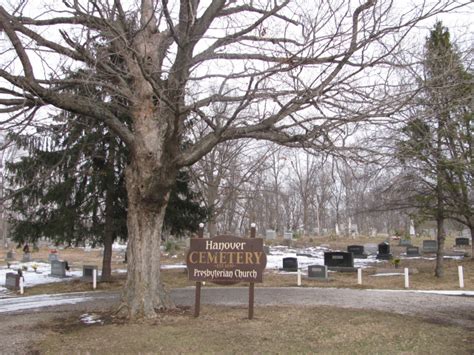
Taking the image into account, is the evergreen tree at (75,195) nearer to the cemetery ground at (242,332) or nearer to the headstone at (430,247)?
the cemetery ground at (242,332)

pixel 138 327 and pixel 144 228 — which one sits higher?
pixel 144 228

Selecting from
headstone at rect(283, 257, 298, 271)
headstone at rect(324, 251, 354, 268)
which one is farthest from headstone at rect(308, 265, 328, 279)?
headstone at rect(324, 251, 354, 268)

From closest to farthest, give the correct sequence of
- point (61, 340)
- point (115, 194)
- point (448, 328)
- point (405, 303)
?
point (61, 340) → point (448, 328) → point (405, 303) → point (115, 194)

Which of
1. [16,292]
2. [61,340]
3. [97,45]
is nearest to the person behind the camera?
[61,340]

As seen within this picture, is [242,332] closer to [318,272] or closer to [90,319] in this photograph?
[90,319]

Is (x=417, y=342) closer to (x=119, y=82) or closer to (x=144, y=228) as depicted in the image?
(x=144, y=228)

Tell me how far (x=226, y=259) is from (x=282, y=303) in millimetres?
2722

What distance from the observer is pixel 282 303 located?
496 inches

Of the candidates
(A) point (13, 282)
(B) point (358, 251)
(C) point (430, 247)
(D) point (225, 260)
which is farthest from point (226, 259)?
(C) point (430, 247)

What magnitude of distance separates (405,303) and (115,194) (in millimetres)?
11910

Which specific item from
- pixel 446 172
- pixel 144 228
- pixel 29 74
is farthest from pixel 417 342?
pixel 446 172

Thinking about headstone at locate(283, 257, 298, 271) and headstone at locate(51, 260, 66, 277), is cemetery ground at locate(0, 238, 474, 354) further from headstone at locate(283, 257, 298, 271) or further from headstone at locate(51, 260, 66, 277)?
headstone at locate(283, 257, 298, 271)

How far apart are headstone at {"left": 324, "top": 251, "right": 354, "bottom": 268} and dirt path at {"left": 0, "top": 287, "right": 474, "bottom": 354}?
7126 mm

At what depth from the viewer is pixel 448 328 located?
906 centimetres
